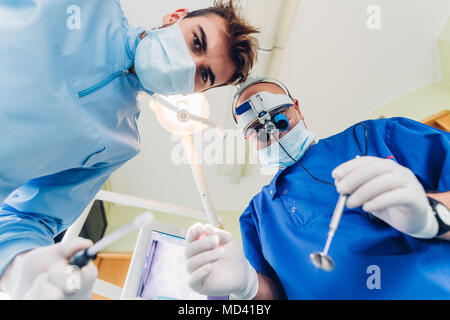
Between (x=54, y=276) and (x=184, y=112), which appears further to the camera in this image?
(x=184, y=112)

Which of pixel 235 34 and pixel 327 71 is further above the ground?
pixel 235 34

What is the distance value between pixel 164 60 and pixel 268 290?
80 centimetres

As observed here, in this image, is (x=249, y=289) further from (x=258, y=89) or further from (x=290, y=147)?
(x=258, y=89)

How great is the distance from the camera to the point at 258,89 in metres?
1.08

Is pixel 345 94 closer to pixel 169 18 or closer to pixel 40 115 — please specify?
pixel 169 18

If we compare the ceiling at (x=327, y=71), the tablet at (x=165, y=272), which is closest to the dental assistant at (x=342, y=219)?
the tablet at (x=165, y=272)

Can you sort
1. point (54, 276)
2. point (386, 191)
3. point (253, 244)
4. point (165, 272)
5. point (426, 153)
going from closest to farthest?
point (54, 276) < point (386, 191) < point (426, 153) < point (253, 244) < point (165, 272)

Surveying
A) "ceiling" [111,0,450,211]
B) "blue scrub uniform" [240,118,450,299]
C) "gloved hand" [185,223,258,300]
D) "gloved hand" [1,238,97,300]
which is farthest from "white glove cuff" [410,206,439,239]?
"ceiling" [111,0,450,211]

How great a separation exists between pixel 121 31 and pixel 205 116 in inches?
19.3

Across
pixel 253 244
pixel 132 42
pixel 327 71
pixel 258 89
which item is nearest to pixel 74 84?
pixel 132 42

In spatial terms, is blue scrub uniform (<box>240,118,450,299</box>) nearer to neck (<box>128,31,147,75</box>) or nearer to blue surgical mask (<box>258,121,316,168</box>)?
blue surgical mask (<box>258,121,316,168</box>)

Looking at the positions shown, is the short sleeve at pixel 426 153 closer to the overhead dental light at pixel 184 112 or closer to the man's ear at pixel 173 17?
the overhead dental light at pixel 184 112

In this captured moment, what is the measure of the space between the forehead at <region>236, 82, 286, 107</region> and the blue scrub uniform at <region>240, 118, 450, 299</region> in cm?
29
